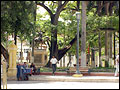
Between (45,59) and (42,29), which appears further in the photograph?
(45,59)

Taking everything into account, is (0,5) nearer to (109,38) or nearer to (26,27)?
(26,27)

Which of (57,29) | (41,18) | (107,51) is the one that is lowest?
(107,51)

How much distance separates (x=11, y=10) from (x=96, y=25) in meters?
16.9

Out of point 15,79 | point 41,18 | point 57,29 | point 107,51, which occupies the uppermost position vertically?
point 41,18

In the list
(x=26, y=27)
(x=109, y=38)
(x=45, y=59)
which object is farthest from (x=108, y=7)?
(x=26, y=27)

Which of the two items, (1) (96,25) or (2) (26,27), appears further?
(1) (96,25)

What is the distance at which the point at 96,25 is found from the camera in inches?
1094

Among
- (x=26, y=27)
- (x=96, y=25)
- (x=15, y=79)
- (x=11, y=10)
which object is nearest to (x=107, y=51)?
(x=96, y=25)

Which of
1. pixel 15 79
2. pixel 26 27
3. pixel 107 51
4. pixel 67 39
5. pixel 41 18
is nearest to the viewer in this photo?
pixel 26 27

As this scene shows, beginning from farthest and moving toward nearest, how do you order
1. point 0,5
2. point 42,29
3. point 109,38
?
point 109,38 < point 42,29 < point 0,5

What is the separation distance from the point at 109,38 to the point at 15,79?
18445mm

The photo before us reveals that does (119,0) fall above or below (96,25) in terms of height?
above

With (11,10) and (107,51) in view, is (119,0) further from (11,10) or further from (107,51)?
(11,10)

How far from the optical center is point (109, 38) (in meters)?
36.0
